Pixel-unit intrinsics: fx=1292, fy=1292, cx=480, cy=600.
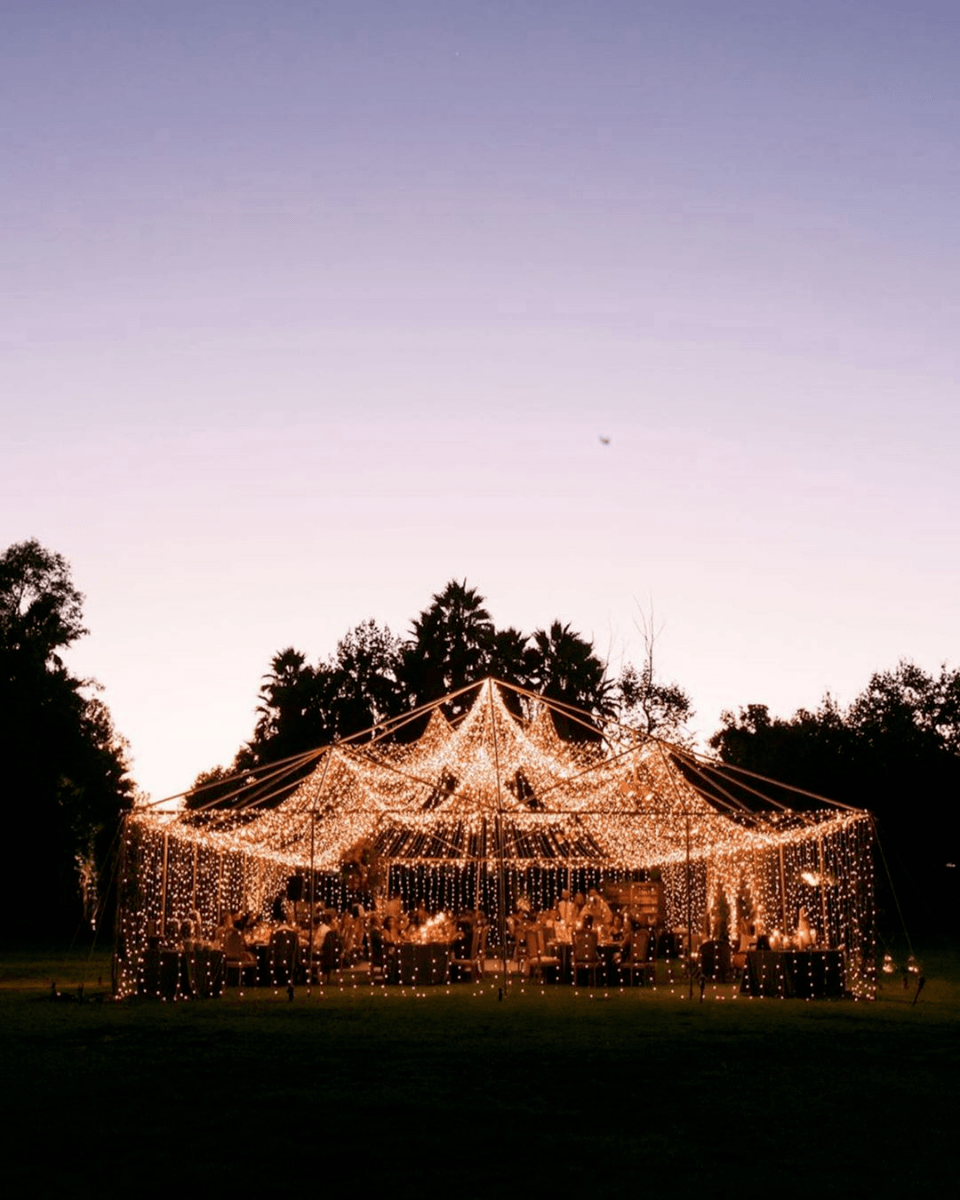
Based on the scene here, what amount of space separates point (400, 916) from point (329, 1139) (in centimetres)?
1643

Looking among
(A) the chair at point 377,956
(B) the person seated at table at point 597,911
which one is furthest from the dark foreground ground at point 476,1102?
(B) the person seated at table at point 597,911

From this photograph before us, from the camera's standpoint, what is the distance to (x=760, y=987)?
16359mm

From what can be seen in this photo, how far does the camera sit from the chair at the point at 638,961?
59.5 ft

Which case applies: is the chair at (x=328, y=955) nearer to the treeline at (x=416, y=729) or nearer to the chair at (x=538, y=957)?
the chair at (x=538, y=957)

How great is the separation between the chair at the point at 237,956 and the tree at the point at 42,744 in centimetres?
1480

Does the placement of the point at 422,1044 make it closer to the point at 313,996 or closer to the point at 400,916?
the point at 313,996

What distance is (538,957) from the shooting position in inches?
792

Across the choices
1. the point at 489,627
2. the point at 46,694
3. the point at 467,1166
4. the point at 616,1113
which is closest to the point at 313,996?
the point at 616,1113

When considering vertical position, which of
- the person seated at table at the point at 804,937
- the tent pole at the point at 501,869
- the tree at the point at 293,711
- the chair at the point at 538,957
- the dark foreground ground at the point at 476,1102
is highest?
the tree at the point at 293,711

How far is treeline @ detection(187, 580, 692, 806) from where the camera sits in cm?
3522

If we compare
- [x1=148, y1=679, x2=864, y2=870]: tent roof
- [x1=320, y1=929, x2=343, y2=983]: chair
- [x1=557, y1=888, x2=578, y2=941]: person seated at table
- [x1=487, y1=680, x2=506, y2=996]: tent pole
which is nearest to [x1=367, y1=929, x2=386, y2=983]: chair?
[x1=320, y1=929, x2=343, y2=983]: chair

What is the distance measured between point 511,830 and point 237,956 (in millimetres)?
6093

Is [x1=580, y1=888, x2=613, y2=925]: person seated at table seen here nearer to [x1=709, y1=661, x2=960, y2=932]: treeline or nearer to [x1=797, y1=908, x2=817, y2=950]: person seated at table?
[x1=797, y1=908, x2=817, y2=950]: person seated at table

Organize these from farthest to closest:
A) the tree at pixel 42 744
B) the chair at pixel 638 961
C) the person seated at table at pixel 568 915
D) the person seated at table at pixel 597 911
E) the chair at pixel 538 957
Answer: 1. the tree at pixel 42 744
2. the person seated at table at pixel 597 911
3. the person seated at table at pixel 568 915
4. the chair at pixel 538 957
5. the chair at pixel 638 961
